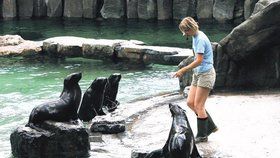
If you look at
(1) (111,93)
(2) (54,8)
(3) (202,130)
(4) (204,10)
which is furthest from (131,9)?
(3) (202,130)

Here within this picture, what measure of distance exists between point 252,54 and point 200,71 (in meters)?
4.08

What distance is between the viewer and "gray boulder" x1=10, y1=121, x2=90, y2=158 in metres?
8.48

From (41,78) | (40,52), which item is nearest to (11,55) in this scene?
(40,52)

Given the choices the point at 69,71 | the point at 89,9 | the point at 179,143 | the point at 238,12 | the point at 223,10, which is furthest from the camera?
the point at 89,9

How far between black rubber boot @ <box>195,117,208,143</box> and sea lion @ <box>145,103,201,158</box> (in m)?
0.62

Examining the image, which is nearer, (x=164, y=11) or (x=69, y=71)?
(x=69, y=71)

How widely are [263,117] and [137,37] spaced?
41.6 feet

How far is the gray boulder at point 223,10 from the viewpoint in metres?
23.7

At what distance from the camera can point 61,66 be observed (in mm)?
Answer: 16844

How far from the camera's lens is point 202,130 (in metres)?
8.15

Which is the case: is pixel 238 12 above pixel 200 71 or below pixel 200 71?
below

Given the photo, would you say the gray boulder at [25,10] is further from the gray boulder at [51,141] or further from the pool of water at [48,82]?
the gray boulder at [51,141]

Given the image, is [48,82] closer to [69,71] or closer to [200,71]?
[69,71]

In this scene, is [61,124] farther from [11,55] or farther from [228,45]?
[11,55]
